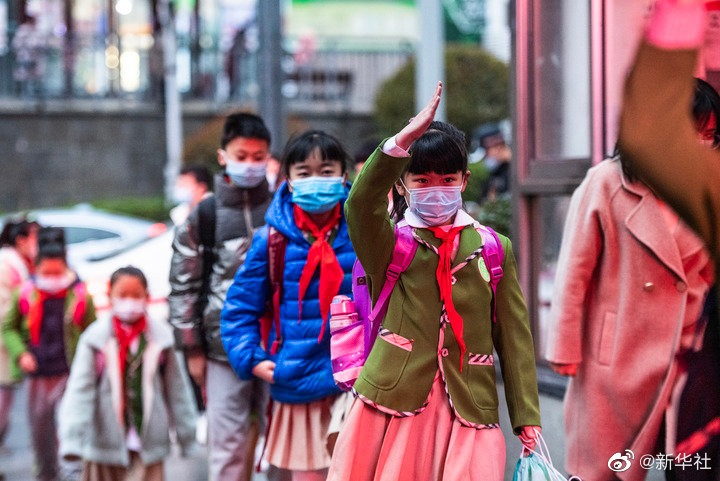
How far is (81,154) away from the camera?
2466 cm

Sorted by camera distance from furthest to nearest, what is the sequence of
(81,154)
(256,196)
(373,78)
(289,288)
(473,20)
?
(473,20) < (373,78) < (81,154) < (256,196) < (289,288)

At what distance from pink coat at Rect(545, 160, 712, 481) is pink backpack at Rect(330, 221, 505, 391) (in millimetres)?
788

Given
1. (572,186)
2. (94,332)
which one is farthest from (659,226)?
(94,332)

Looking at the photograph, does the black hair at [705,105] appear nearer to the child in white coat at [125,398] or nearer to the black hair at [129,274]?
the child in white coat at [125,398]

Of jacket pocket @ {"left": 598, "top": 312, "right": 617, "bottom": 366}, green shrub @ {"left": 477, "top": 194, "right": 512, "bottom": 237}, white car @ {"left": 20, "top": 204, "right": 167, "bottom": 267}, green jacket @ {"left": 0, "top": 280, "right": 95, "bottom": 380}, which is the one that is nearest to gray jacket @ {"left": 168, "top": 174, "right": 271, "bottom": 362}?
green jacket @ {"left": 0, "top": 280, "right": 95, "bottom": 380}

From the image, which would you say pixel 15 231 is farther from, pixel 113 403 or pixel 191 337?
pixel 191 337

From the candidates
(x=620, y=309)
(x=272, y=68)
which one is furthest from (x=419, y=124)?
(x=272, y=68)

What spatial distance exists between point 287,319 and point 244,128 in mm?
1281

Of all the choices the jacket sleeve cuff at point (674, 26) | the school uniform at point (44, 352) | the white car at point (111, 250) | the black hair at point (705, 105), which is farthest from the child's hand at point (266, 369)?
the white car at point (111, 250)

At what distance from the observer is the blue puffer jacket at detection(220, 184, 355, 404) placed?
197 inches

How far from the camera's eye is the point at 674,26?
1.61 m

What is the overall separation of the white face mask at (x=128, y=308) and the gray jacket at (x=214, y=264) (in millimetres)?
390

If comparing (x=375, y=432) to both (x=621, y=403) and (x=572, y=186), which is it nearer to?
(x=621, y=403)

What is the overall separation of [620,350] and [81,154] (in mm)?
21183
